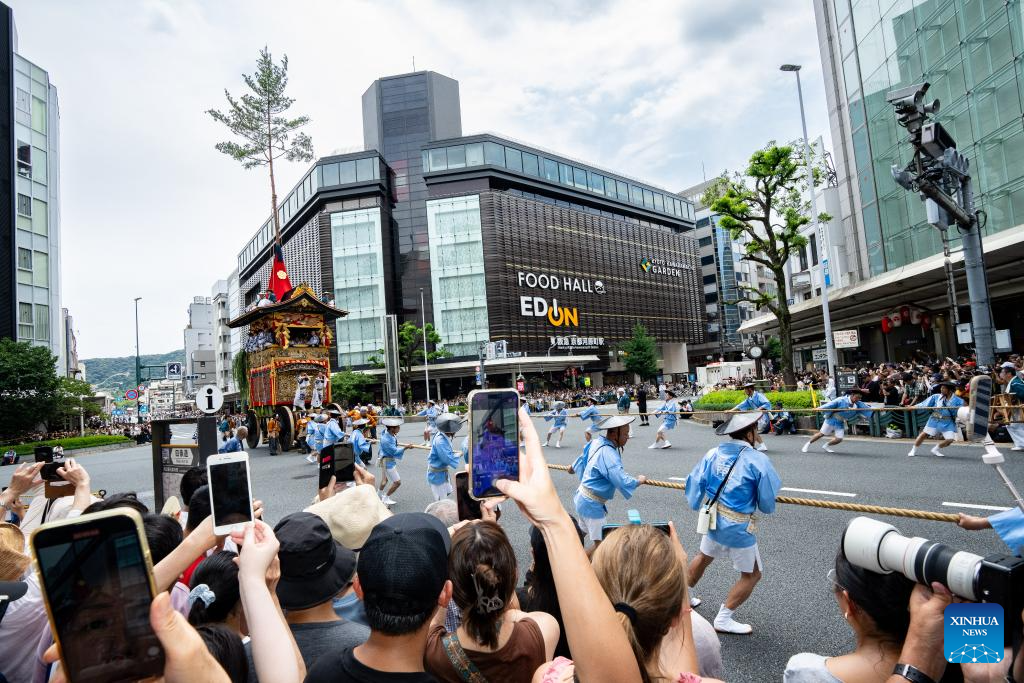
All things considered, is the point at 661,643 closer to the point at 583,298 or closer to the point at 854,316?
the point at 854,316

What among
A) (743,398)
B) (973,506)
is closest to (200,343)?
(743,398)

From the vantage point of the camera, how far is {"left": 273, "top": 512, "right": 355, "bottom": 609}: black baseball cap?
7.88ft

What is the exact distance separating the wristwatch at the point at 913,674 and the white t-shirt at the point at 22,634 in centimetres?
331

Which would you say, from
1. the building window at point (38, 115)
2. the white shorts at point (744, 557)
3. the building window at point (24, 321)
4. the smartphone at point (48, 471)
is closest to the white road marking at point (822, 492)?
the white shorts at point (744, 557)

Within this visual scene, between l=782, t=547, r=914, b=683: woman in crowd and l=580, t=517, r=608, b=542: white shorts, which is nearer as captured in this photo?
l=782, t=547, r=914, b=683: woman in crowd

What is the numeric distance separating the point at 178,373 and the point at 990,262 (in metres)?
49.8

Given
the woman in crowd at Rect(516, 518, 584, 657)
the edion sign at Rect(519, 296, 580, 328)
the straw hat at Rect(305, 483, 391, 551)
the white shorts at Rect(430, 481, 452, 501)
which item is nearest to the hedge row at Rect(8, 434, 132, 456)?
the white shorts at Rect(430, 481, 452, 501)

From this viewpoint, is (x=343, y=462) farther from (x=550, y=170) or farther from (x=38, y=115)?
(x=550, y=170)

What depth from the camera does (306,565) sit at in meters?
2.41

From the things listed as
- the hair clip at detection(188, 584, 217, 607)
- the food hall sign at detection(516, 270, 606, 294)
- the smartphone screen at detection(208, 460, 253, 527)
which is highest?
the food hall sign at detection(516, 270, 606, 294)

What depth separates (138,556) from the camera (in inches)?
53.7

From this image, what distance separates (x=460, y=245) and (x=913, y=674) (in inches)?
2216

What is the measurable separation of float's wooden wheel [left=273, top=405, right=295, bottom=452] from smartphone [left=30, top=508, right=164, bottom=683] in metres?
21.8

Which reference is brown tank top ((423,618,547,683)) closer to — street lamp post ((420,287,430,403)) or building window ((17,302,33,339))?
street lamp post ((420,287,430,403))
